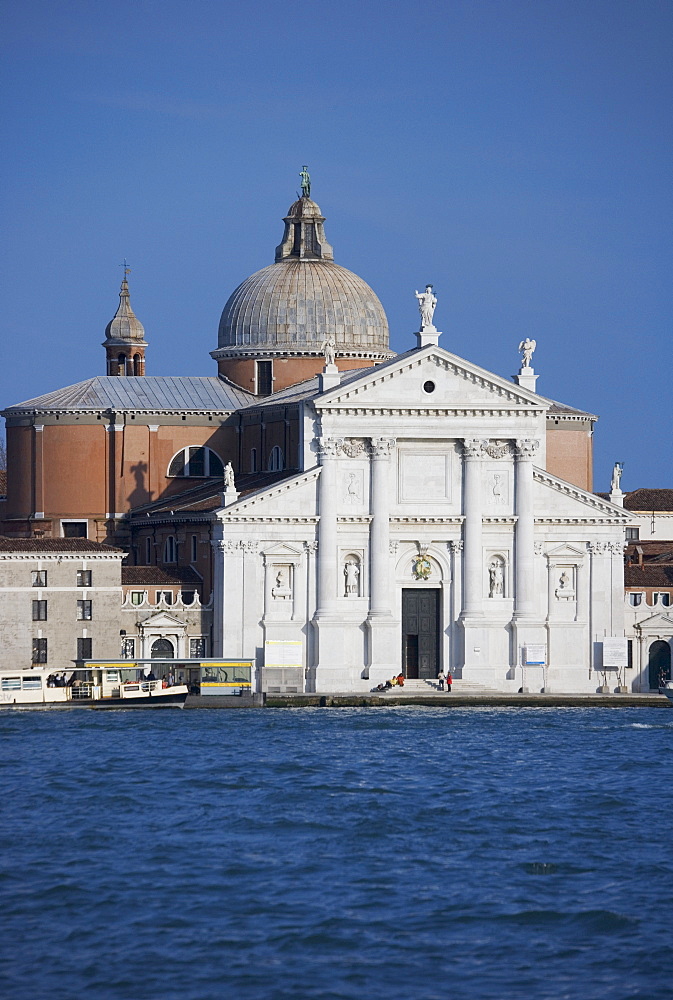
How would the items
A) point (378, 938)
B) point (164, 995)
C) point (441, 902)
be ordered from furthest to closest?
1. point (441, 902)
2. point (378, 938)
3. point (164, 995)

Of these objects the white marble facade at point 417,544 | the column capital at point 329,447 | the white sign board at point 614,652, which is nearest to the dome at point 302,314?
the white marble facade at point 417,544

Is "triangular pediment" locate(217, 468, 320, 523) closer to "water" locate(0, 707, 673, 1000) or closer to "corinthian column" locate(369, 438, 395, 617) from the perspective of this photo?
"corinthian column" locate(369, 438, 395, 617)

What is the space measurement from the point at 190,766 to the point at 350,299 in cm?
2917

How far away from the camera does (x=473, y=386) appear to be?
4966cm

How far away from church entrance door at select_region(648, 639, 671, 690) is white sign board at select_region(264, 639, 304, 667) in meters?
8.84

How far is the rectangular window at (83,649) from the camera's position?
49562mm

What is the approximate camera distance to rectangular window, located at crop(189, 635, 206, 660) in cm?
5053

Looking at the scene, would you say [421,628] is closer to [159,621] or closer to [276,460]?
[159,621]

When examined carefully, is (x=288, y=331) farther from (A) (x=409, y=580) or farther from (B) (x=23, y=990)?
(B) (x=23, y=990)

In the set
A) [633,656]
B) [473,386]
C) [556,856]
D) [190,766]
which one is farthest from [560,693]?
[556,856]

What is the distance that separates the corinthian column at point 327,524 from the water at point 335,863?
23.8 feet

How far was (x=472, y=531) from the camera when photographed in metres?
50.0

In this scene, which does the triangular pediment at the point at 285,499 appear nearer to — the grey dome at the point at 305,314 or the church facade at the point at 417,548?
the church facade at the point at 417,548

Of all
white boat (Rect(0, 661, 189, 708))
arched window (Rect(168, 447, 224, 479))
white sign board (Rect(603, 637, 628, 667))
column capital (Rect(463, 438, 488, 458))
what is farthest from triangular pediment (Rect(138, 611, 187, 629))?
white sign board (Rect(603, 637, 628, 667))
